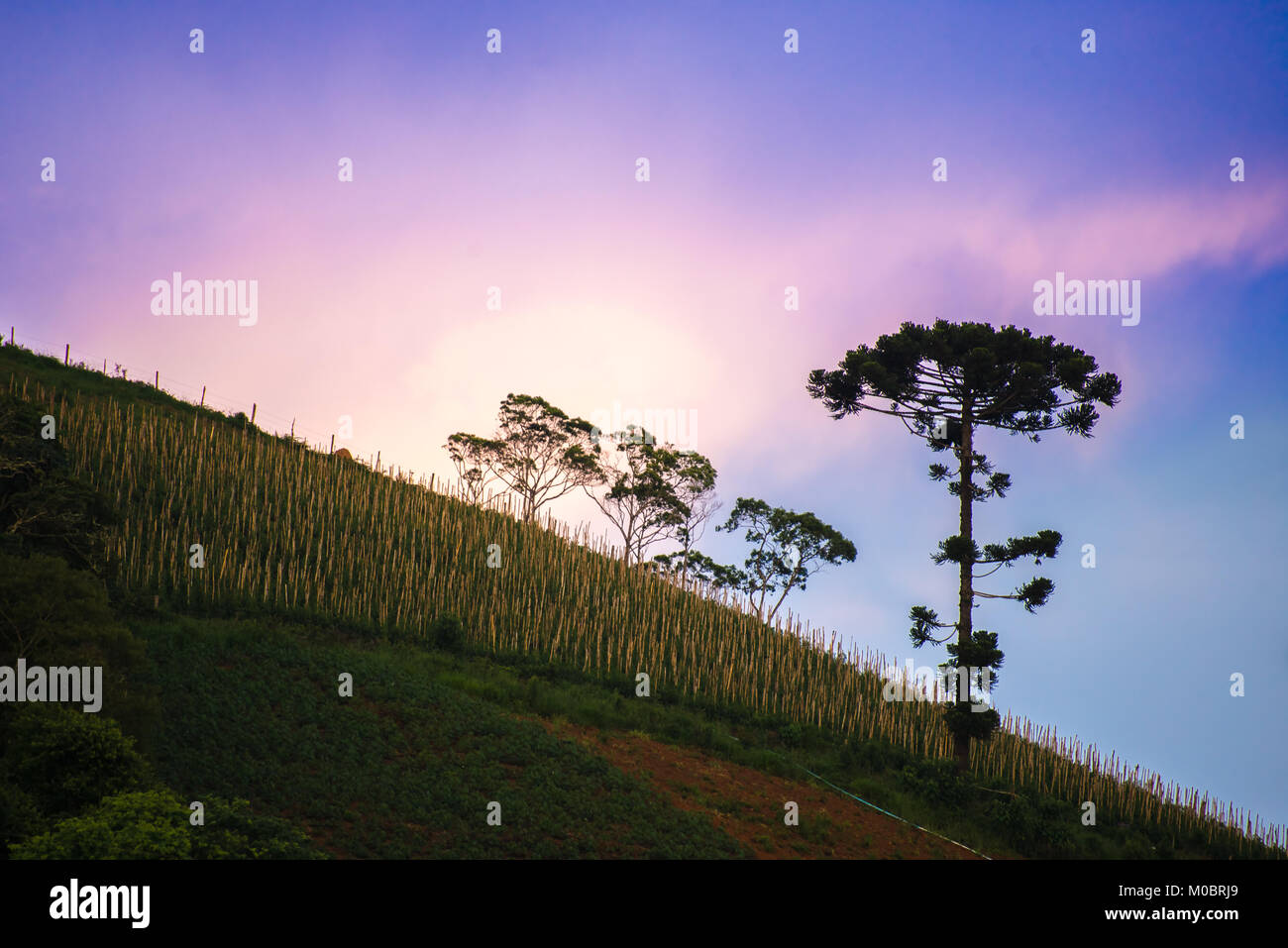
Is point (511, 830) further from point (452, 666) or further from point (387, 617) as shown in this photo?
point (387, 617)

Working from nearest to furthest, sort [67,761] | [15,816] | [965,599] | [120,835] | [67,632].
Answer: [120,835], [15,816], [67,761], [67,632], [965,599]

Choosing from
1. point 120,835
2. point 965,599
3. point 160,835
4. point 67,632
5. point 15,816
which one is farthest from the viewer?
point 965,599

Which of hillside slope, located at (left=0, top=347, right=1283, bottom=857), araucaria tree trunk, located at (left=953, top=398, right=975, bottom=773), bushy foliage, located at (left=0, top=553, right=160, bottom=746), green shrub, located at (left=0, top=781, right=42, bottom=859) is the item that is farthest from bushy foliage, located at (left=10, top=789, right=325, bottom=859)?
araucaria tree trunk, located at (left=953, top=398, right=975, bottom=773)

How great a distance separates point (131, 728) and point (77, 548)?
13.8 feet

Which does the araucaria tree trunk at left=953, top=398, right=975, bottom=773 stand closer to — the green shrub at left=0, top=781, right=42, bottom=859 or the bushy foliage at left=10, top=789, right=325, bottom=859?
the bushy foliage at left=10, top=789, right=325, bottom=859

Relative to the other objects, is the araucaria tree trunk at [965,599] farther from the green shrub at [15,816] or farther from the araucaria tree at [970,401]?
the green shrub at [15,816]

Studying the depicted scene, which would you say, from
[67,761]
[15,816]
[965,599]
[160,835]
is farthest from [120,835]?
[965,599]

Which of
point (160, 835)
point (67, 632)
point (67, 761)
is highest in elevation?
point (67, 632)

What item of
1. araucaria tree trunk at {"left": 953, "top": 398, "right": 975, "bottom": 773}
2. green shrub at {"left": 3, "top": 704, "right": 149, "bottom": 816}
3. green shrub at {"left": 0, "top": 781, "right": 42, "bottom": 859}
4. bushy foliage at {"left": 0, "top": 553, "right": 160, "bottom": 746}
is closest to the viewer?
green shrub at {"left": 0, "top": 781, "right": 42, "bottom": 859}

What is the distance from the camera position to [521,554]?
2562 cm

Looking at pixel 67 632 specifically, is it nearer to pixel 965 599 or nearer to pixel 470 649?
pixel 470 649

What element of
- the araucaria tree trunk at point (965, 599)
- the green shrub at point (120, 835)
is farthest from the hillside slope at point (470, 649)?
the green shrub at point (120, 835)
